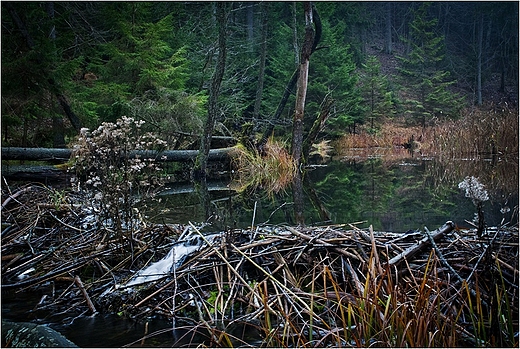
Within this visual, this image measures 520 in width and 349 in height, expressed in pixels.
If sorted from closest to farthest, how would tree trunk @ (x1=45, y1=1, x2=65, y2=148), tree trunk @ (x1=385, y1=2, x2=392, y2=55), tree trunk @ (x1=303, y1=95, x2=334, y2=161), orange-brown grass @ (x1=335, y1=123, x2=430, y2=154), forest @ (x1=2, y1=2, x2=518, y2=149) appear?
tree trunk @ (x1=45, y1=1, x2=65, y2=148) < forest @ (x1=2, y1=2, x2=518, y2=149) < tree trunk @ (x1=303, y1=95, x2=334, y2=161) < orange-brown grass @ (x1=335, y1=123, x2=430, y2=154) < tree trunk @ (x1=385, y1=2, x2=392, y2=55)

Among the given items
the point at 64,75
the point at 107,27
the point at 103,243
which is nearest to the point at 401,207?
the point at 103,243

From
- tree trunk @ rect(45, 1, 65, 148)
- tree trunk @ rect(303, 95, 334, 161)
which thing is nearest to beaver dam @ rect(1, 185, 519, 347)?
tree trunk @ rect(45, 1, 65, 148)

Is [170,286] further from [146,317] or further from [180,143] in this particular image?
[180,143]

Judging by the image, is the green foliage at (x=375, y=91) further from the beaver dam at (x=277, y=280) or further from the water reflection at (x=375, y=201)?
the beaver dam at (x=277, y=280)

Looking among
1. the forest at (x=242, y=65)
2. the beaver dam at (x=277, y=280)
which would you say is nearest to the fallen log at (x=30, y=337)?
the beaver dam at (x=277, y=280)

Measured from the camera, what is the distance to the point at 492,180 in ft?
19.4

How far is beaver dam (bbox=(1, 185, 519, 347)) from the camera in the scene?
1597 millimetres

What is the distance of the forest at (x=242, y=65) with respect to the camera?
298 inches

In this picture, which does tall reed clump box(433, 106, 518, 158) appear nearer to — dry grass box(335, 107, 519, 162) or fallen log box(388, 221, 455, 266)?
dry grass box(335, 107, 519, 162)

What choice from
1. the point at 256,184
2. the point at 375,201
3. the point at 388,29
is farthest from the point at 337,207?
the point at 388,29

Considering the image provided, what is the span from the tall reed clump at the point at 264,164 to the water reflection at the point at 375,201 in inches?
21.1

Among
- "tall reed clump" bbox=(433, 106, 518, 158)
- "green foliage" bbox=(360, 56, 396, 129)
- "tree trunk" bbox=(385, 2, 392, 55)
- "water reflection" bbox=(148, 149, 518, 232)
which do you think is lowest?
"water reflection" bbox=(148, 149, 518, 232)

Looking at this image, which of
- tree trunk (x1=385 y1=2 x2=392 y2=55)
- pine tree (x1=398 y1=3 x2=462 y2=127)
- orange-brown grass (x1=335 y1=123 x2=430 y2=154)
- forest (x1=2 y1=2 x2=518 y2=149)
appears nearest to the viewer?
forest (x1=2 y1=2 x2=518 y2=149)

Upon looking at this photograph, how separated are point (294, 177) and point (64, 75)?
152 inches
